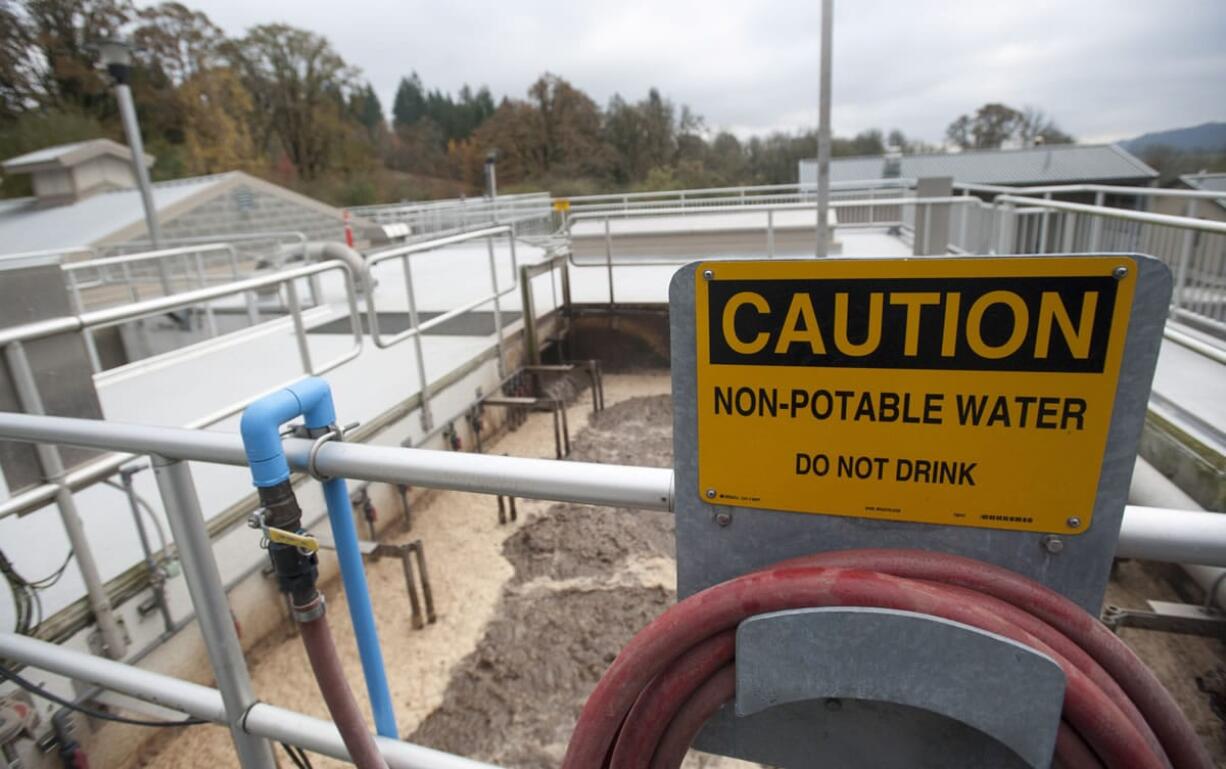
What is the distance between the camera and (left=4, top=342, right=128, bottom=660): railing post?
91.2 inches

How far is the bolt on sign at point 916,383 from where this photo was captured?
632mm

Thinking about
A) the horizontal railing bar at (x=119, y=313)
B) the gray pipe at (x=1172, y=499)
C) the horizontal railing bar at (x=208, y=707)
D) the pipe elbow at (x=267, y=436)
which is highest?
the pipe elbow at (x=267, y=436)

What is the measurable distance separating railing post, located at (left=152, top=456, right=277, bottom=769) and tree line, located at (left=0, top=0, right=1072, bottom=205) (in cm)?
3103

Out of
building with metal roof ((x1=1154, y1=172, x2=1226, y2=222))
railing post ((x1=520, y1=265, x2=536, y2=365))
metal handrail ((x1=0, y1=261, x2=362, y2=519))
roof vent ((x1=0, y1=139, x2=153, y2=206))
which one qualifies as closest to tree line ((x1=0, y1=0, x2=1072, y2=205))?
roof vent ((x1=0, y1=139, x2=153, y2=206))

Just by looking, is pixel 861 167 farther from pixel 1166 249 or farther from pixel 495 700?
pixel 495 700

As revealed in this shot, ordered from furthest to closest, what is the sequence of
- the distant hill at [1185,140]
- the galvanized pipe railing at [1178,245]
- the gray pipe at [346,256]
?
the distant hill at [1185,140]
the gray pipe at [346,256]
the galvanized pipe railing at [1178,245]

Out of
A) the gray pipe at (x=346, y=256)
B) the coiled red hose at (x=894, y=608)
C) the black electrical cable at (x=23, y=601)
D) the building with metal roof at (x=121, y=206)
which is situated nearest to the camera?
the coiled red hose at (x=894, y=608)

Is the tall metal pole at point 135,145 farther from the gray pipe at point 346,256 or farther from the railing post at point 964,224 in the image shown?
the railing post at point 964,224

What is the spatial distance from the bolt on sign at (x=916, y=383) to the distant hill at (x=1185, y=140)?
26417 millimetres

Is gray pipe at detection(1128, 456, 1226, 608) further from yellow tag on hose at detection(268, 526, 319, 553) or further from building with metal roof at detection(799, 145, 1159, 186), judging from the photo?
building with metal roof at detection(799, 145, 1159, 186)

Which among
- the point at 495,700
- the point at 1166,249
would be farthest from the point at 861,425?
the point at 1166,249

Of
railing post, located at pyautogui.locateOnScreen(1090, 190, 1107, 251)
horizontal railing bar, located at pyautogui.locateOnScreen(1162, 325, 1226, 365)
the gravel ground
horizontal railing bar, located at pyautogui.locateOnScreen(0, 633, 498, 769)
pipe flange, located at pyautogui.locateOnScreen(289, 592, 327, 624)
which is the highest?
pipe flange, located at pyautogui.locateOnScreen(289, 592, 327, 624)

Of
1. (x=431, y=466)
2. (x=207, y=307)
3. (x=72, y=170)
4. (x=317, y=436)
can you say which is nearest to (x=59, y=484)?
(x=317, y=436)

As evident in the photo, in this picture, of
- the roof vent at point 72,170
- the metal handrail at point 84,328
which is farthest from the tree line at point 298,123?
the metal handrail at point 84,328
